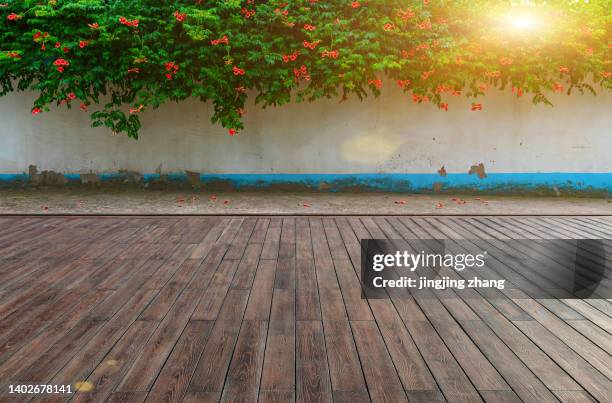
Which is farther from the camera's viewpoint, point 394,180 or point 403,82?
point 394,180

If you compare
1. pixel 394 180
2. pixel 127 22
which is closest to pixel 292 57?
pixel 127 22

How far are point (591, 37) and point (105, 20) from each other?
7.62 meters

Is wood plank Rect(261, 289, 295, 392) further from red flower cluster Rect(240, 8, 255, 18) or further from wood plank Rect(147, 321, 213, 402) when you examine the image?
red flower cluster Rect(240, 8, 255, 18)

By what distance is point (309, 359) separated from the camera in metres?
2.48

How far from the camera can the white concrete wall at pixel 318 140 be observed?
28.2 feet

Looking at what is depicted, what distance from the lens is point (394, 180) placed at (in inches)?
344

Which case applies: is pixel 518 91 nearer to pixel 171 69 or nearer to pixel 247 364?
pixel 171 69

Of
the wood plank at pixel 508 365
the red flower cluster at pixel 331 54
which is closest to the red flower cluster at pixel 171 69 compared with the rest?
the red flower cluster at pixel 331 54

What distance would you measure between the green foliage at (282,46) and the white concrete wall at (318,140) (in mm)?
725

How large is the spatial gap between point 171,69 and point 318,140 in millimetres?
2815

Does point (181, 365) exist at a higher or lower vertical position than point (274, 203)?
lower

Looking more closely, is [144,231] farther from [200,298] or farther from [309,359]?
[309,359]

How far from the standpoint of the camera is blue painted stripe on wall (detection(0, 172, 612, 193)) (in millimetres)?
8672

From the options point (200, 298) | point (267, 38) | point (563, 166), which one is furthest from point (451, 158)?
point (200, 298)
